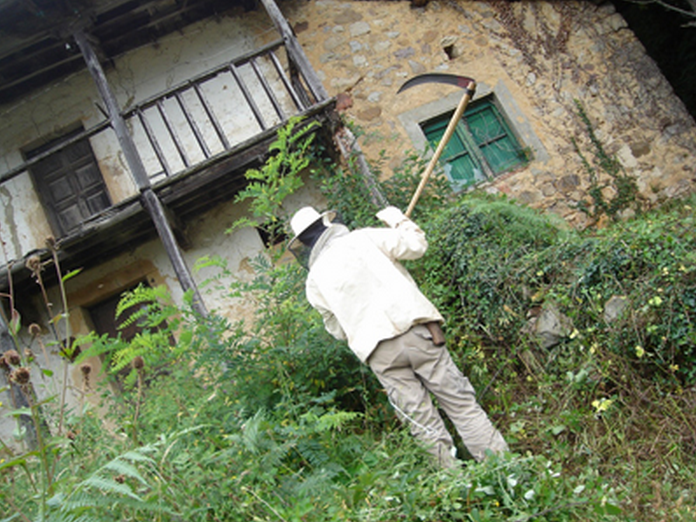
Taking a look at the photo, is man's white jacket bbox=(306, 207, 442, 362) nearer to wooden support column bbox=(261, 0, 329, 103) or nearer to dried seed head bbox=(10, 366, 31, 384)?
dried seed head bbox=(10, 366, 31, 384)

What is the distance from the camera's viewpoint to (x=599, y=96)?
7.04 metres

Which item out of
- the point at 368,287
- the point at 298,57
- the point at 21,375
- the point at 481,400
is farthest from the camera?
the point at 298,57

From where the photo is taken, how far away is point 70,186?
7168mm

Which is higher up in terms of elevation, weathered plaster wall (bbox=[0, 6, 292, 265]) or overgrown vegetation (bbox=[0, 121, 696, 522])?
weathered plaster wall (bbox=[0, 6, 292, 265])

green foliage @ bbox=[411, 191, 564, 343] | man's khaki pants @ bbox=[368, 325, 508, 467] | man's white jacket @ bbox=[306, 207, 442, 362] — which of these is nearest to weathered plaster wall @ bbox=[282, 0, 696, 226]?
green foliage @ bbox=[411, 191, 564, 343]

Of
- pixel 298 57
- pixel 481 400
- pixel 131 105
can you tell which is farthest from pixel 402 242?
pixel 131 105

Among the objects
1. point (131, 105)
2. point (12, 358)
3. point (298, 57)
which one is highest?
point (131, 105)

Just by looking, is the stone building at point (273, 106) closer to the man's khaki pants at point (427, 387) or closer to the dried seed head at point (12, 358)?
the man's khaki pants at point (427, 387)

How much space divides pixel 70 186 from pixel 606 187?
7.38 metres

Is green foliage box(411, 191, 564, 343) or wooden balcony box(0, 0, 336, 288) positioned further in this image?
wooden balcony box(0, 0, 336, 288)

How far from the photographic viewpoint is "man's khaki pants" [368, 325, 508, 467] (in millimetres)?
2852

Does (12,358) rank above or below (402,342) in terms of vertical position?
above

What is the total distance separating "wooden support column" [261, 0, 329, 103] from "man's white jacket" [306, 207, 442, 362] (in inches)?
130

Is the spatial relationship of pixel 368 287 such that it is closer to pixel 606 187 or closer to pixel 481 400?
pixel 481 400
